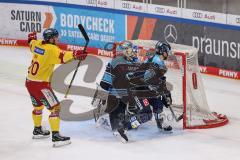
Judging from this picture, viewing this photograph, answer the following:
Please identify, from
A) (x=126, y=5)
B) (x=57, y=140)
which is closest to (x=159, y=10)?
(x=126, y=5)

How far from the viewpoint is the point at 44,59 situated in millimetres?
10445

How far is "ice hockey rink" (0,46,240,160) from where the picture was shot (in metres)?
10.1

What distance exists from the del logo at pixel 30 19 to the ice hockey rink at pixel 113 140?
4915 mm

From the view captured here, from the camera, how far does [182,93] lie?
11.3 meters

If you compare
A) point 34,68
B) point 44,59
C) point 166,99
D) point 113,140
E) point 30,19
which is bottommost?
point 113,140

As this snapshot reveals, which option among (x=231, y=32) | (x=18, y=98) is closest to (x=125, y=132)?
(x=18, y=98)

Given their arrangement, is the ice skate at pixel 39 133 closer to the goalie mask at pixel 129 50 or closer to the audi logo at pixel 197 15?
the goalie mask at pixel 129 50

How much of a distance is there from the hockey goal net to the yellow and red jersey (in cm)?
186

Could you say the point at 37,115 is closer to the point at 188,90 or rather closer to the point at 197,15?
the point at 188,90

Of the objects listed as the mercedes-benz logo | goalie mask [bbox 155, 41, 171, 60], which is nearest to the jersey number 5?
goalie mask [bbox 155, 41, 171, 60]

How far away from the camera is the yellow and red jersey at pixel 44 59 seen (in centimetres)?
1039

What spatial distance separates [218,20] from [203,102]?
12.6 feet

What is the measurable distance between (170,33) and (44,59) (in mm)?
5901

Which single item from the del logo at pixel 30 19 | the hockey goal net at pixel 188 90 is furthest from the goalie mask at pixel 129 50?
the del logo at pixel 30 19
